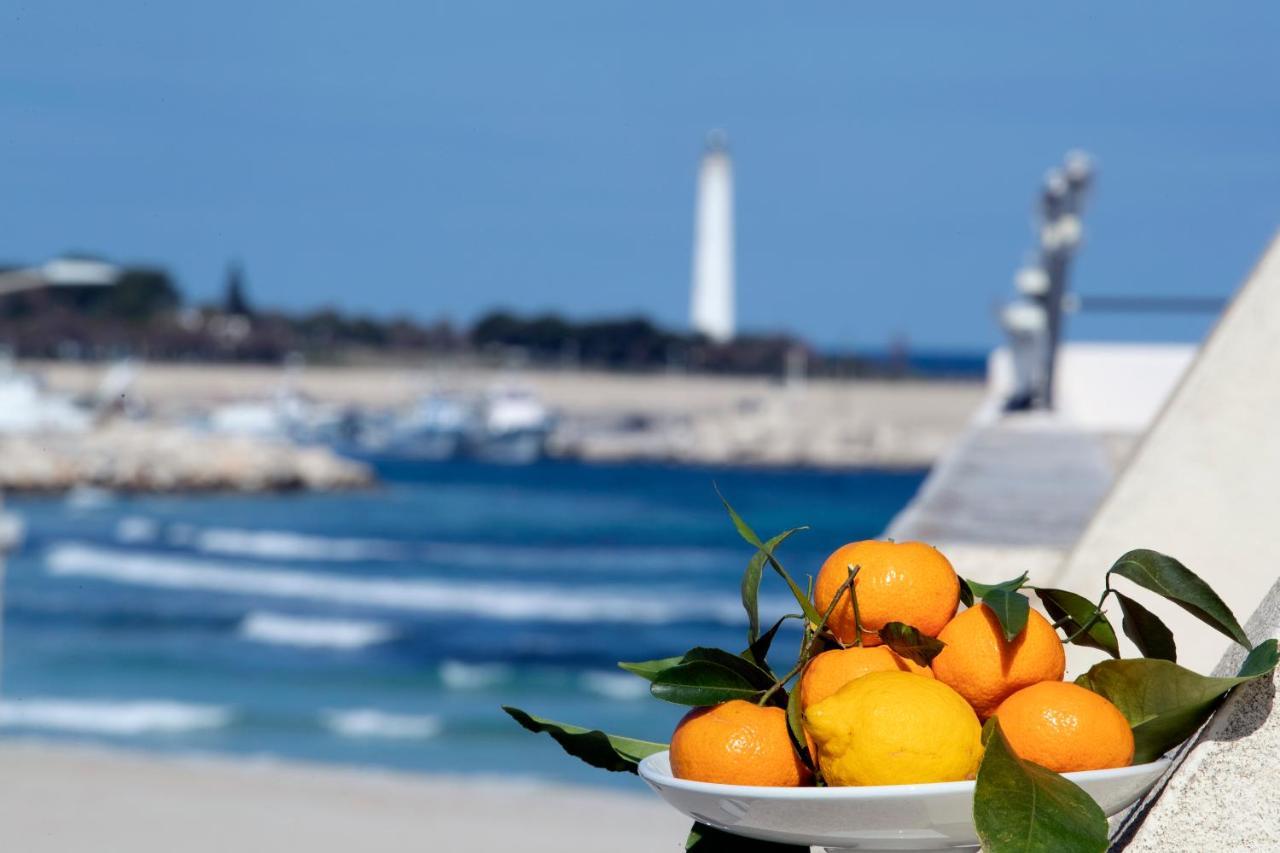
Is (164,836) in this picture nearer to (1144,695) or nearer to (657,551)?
(1144,695)

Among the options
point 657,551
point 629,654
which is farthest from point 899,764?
point 657,551

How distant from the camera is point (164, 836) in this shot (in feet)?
34.6

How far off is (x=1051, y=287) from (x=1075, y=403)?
157cm

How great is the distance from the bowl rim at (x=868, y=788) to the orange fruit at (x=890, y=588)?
0.49ft

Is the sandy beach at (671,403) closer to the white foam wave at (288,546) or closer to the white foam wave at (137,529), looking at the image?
the white foam wave at (137,529)

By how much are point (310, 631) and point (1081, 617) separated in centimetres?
2384

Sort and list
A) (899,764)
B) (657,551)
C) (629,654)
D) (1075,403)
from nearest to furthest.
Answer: (899,764) → (1075,403) → (629,654) → (657,551)

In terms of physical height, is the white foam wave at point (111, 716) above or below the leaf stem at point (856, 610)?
below

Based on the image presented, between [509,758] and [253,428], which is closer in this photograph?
[509,758]

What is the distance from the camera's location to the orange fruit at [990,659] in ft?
3.84

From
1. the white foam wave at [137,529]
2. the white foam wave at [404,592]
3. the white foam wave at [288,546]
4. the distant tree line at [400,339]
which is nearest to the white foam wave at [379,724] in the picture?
the white foam wave at [404,592]

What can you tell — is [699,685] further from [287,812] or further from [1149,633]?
[287,812]

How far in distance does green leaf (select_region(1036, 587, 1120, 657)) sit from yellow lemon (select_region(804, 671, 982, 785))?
0.43 ft

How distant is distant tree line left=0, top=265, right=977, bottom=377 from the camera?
8312 centimetres
